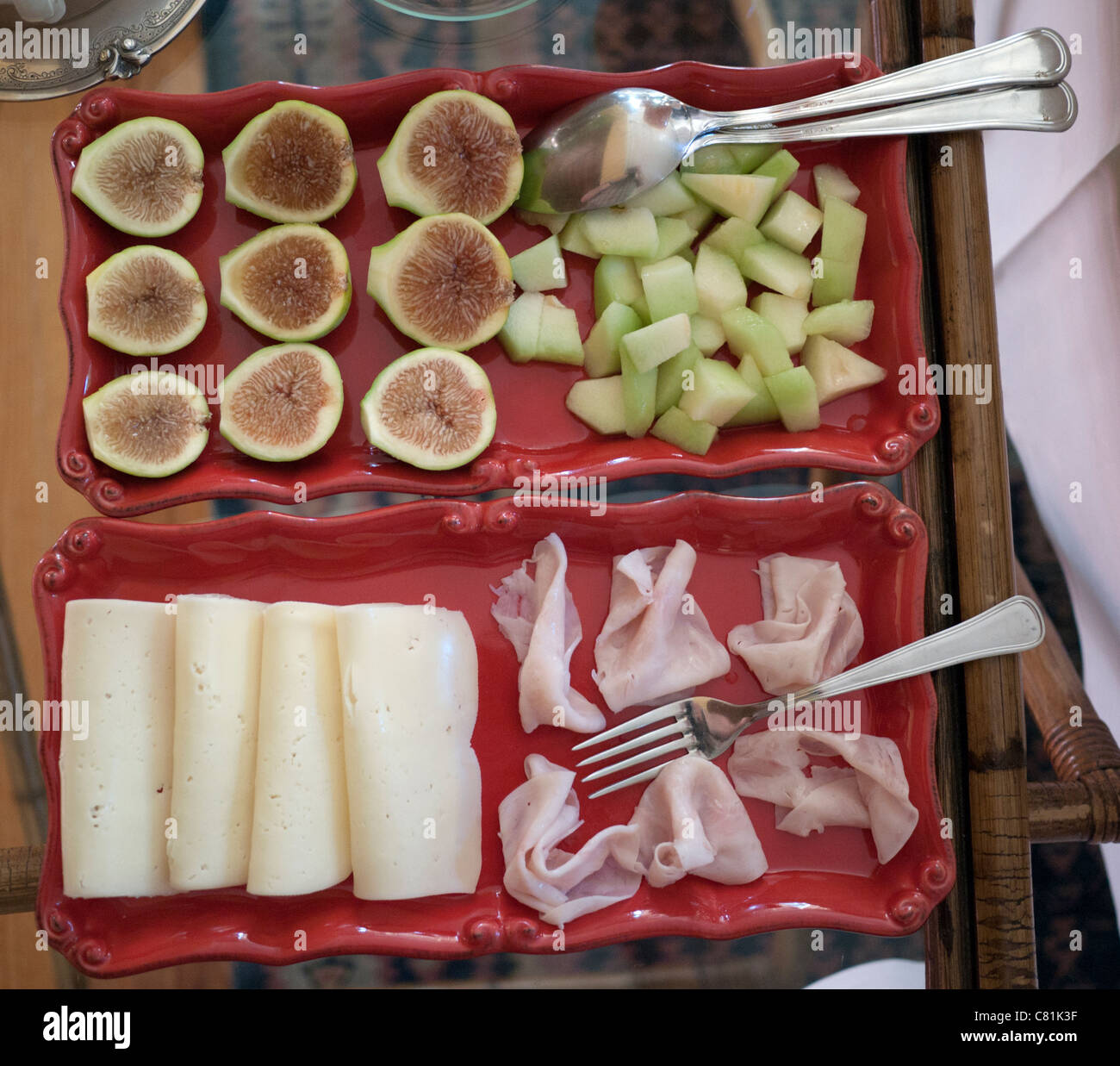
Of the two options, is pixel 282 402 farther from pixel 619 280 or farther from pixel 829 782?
pixel 829 782

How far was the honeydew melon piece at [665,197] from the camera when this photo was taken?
1644mm

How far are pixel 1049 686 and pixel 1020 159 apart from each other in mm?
1248

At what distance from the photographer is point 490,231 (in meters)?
1.64

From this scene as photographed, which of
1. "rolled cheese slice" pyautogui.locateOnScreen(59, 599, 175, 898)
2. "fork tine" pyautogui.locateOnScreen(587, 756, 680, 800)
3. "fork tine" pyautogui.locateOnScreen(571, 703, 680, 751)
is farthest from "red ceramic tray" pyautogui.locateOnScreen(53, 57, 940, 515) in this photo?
"fork tine" pyautogui.locateOnScreen(587, 756, 680, 800)

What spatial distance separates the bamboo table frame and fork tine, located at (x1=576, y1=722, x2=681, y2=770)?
52 centimetres

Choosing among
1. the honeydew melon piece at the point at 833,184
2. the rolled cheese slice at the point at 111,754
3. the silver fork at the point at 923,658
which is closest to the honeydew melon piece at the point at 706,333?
the honeydew melon piece at the point at 833,184

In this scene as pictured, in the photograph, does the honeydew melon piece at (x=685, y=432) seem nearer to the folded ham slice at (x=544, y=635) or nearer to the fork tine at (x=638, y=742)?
the folded ham slice at (x=544, y=635)

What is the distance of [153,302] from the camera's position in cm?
158

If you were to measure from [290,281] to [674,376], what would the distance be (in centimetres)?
76

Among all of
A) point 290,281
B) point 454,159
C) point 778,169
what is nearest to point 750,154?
point 778,169

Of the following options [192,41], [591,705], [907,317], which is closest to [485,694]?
[591,705]

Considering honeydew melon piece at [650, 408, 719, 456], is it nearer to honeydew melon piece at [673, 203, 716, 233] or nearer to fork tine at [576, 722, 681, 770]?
honeydew melon piece at [673, 203, 716, 233]

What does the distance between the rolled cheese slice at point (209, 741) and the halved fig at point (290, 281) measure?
54cm

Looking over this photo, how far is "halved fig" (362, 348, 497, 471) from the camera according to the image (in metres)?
1.54
